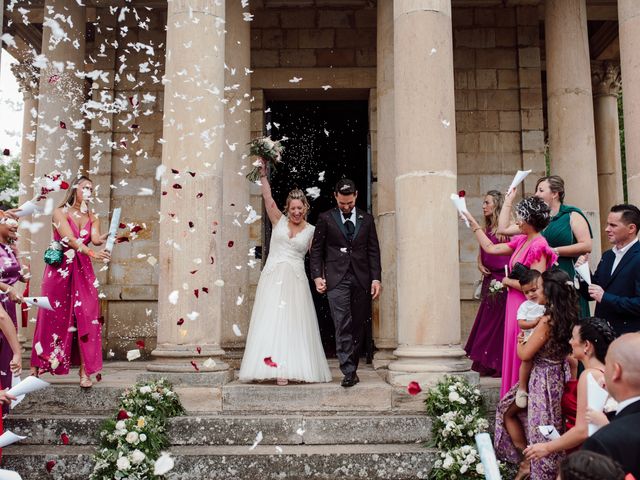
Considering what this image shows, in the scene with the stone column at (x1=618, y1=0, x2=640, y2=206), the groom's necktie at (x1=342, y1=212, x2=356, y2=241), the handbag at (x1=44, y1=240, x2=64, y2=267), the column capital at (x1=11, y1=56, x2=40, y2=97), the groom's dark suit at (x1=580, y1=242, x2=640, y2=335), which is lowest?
the groom's dark suit at (x1=580, y1=242, x2=640, y2=335)

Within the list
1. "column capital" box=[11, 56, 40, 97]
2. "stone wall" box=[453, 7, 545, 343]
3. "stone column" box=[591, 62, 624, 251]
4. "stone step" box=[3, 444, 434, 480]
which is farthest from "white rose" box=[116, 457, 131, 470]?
"stone column" box=[591, 62, 624, 251]

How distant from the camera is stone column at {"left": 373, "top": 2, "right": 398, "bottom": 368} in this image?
1007 centimetres

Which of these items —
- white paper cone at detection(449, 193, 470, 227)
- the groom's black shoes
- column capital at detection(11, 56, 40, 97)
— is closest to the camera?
white paper cone at detection(449, 193, 470, 227)

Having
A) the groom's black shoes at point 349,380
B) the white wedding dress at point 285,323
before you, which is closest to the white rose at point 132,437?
the white wedding dress at point 285,323

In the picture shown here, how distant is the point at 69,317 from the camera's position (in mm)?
7551

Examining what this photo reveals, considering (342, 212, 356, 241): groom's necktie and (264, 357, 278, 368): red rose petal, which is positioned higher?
(342, 212, 356, 241): groom's necktie

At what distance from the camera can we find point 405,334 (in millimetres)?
7590

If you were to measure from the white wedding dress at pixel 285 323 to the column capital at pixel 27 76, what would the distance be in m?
9.59

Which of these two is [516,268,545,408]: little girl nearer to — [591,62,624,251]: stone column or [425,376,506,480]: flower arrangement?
[425,376,506,480]: flower arrangement

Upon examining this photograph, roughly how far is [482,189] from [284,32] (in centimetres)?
527

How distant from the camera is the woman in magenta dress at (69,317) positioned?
7.45 m

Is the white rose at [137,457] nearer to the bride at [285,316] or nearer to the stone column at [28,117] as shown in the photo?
the bride at [285,316]

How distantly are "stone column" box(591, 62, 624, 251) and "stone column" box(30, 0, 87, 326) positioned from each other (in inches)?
486

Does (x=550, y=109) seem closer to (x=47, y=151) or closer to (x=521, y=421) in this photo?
(x=521, y=421)
